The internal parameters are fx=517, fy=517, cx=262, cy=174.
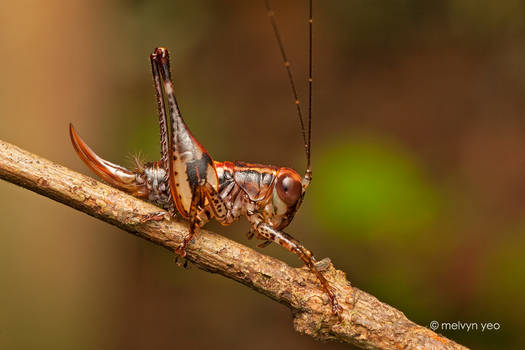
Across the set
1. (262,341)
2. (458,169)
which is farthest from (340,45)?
(262,341)

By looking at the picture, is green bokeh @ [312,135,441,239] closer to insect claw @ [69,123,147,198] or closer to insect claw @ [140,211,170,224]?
insect claw @ [69,123,147,198]

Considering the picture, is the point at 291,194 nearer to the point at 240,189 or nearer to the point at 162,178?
the point at 240,189

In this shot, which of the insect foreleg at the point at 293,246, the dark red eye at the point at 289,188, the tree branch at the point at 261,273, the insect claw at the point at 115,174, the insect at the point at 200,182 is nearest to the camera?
the tree branch at the point at 261,273

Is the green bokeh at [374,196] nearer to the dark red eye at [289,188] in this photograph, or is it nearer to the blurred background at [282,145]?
the blurred background at [282,145]

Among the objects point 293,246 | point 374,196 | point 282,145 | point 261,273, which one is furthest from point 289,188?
point 282,145

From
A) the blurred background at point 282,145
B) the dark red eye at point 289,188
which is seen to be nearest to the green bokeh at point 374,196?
the blurred background at point 282,145

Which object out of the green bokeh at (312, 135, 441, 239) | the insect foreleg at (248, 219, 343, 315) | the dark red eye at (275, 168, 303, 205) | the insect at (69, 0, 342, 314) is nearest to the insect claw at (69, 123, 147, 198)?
the insect at (69, 0, 342, 314)

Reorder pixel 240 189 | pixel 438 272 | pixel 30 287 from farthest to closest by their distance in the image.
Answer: pixel 30 287
pixel 438 272
pixel 240 189
